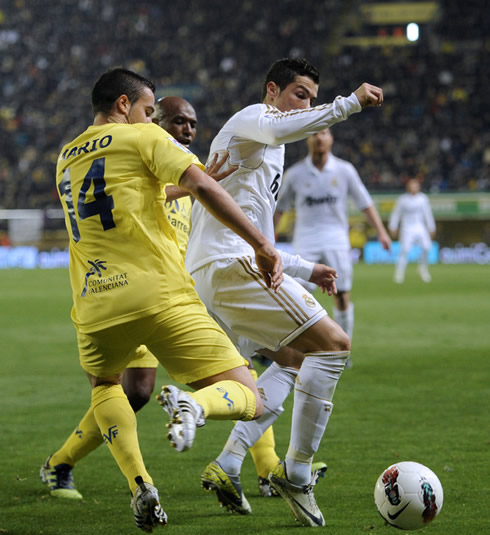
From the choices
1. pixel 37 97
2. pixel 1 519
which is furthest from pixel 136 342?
pixel 37 97

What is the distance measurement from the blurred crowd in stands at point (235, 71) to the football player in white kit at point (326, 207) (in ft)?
72.3

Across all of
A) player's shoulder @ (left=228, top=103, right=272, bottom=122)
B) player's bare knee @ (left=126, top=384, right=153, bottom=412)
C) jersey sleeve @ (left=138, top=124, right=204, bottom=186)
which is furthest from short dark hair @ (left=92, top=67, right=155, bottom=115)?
player's bare knee @ (left=126, top=384, right=153, bottom=412)

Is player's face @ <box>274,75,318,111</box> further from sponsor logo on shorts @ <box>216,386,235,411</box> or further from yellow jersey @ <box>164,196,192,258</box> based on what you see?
sponsor logo on shorts @ <box>216,386,235,411</box>

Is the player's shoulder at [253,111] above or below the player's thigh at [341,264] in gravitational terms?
above

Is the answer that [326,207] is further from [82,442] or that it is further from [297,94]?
[82,442]

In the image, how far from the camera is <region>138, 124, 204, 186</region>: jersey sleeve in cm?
320

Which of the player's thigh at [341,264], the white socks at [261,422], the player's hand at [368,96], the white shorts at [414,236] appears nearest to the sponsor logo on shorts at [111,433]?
the white socks at [261,422]

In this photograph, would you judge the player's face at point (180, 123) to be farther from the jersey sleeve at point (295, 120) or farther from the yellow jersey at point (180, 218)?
the jersey sleeve at point (295, 120)

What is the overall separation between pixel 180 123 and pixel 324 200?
14.8 ft

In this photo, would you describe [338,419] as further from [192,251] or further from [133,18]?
[133,18]

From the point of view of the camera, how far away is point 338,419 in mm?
6203

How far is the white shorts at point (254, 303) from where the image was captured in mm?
3730

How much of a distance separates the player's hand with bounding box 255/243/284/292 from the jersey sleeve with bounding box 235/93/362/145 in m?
0.56

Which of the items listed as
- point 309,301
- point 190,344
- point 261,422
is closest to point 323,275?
point 309,301
